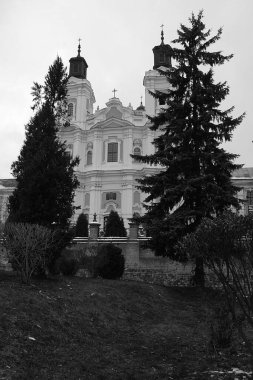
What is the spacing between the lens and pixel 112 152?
4128 centimetres

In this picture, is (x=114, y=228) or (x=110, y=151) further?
(x=110, y=151)

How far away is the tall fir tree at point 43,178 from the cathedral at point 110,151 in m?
23.0

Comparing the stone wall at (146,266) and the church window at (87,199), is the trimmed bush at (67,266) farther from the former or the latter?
the church window at (87,199)

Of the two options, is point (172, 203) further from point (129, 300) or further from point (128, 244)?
point (129, 300)

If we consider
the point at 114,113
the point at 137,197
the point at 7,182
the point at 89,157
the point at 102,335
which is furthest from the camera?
the point at 7,182

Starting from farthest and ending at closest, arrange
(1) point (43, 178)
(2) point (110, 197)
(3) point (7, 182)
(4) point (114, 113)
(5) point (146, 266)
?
(3) point (7, 182), (4) point (114, 113), (2) point (110, 197), (5) point (146, 266), (1) point (43, 178)

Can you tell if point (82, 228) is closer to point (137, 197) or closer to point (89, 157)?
point (137, 197)

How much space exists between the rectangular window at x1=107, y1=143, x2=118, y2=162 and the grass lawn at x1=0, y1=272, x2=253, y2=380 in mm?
27706

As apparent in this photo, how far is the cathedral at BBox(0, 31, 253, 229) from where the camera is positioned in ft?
128

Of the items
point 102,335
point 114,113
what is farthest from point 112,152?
point 102,335

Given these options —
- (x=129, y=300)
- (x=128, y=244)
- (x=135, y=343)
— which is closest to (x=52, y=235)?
(x=129, y=300)

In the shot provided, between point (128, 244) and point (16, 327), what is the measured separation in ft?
39.6

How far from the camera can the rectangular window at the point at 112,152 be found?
41.1m

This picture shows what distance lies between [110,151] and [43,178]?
91.1ft
